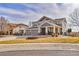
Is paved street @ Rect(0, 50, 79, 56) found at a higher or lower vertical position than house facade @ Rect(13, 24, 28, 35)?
lower

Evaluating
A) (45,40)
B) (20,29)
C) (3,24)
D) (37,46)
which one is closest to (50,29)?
(45,40)

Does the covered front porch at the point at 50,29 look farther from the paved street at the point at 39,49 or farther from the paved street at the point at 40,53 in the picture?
the paved street at the point at 40,53

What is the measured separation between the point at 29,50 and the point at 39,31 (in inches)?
13.5

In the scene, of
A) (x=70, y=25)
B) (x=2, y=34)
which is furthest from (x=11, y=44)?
(x=70, y=25)

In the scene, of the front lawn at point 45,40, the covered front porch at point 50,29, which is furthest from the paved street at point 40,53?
the covered front porch at point 50,29

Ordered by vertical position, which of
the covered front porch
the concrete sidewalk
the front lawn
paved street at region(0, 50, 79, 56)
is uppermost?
the covered front porch

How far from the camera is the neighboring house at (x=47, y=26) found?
3.39 m

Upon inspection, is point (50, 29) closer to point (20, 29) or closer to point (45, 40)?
point (45, 40)

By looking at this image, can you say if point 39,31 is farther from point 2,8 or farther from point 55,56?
point 2,8

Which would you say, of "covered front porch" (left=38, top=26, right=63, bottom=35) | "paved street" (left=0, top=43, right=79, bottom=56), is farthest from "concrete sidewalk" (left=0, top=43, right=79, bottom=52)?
"covered front porch" (left=38, top=26, right=63, bottom=35)

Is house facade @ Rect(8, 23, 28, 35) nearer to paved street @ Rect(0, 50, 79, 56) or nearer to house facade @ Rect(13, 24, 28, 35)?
house facade @ Rect(13, 24, 28, 35)

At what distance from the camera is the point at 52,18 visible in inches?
134

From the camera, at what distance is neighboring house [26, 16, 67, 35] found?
3.39m

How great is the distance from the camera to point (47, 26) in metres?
3.40
